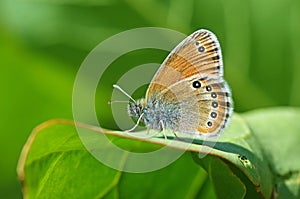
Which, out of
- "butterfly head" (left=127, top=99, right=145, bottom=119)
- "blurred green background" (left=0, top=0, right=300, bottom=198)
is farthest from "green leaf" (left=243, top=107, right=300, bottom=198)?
"blurred green background" (left=0, top=0, right=300, bottom=198)

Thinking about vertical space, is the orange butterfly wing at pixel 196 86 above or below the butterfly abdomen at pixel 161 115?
above

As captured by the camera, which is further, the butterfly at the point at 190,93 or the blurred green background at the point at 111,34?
the blurred green background at the point at 111,34

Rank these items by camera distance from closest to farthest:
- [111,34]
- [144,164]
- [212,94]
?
[144,164] → [212,94] → [111,34]

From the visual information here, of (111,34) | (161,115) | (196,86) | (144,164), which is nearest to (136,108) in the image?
(161,115)

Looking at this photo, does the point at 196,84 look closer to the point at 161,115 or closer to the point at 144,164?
the point at 161,115

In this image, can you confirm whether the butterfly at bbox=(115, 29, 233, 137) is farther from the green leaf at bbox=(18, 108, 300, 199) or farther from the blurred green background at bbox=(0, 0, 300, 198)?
the blurred green background at bbox=(0, 0, 300, 198)

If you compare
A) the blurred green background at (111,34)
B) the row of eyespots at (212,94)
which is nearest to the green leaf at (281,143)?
the row of eyespots at (212,94)

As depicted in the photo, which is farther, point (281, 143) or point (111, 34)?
point (111, 34)

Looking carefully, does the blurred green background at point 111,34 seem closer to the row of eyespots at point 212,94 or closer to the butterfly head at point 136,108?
the butterfly head at point 136,108
